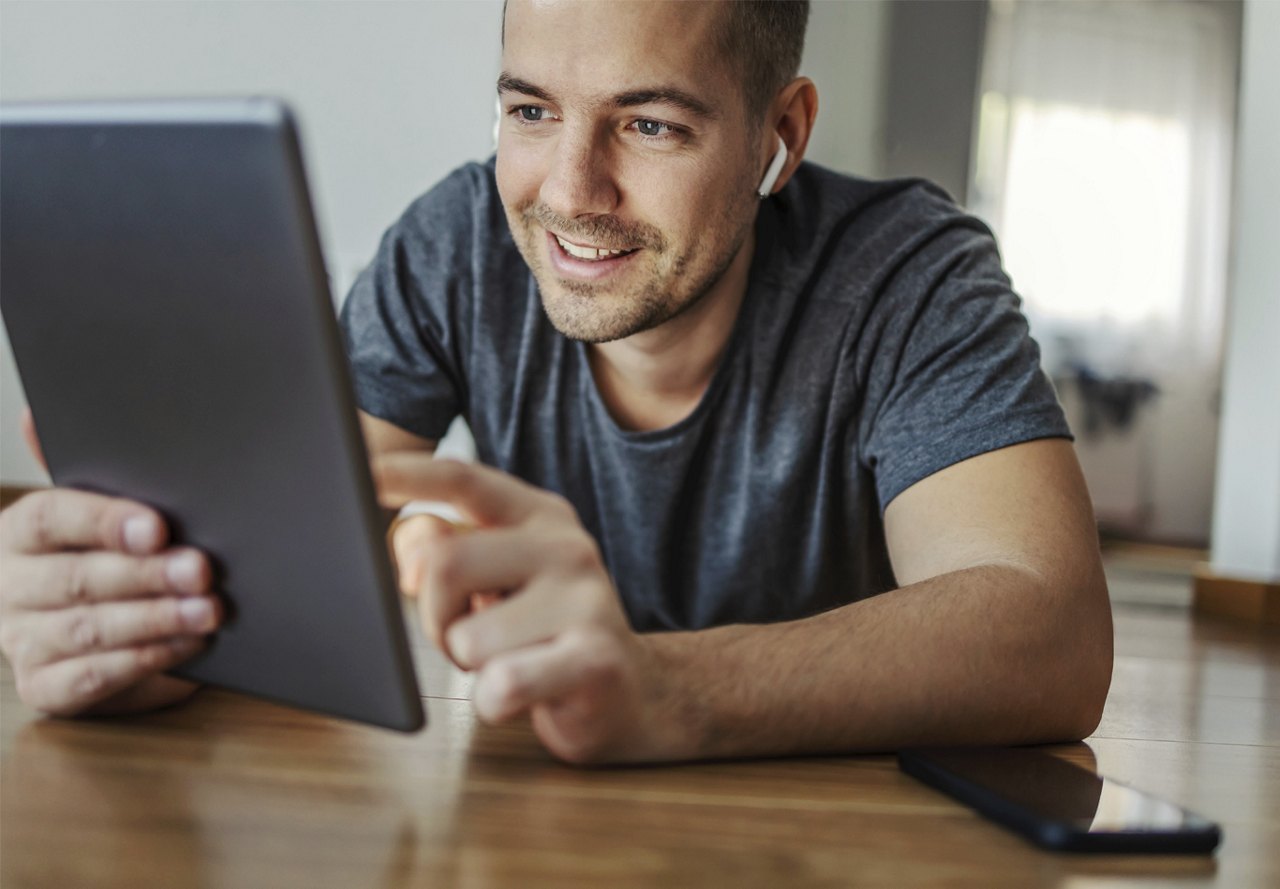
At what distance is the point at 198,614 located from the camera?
2.34 ft

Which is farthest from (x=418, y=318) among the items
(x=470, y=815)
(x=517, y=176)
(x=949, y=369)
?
(x=470, y=815)

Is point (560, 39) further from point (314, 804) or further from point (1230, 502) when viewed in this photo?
point (1230, 502)

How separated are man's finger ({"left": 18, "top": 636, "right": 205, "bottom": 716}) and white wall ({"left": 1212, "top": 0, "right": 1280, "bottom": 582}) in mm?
2996

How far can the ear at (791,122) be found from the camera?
4.91 ft

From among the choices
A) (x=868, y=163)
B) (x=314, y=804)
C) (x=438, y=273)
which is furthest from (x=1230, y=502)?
(x=314, y=804)

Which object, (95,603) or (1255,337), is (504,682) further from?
(1255,337)

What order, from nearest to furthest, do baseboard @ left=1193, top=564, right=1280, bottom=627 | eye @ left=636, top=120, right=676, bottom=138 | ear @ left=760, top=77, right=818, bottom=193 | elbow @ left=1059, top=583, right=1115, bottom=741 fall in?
elbow @ left=1059, top=583, right=1115, bottom=741
eye @ left=636, top=120, right=676, bottom=138
ear @ left=760, top=77, right=818, bottom=193
baseboard @ left=1193, top=564, right=1280, bottom=627

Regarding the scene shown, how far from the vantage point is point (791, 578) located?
1522 millimetres

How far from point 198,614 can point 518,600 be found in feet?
0.62

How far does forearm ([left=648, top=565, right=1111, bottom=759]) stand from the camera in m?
0.79

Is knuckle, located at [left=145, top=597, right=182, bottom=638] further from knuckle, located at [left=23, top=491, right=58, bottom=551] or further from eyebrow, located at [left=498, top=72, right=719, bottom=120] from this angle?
eyebrow, located at [left=498, top=72, right=719, bottom=120]

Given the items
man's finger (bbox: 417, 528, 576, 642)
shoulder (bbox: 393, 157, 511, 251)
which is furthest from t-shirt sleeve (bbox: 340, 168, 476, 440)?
man's finger (bbox: 417, 528, 576, 642)

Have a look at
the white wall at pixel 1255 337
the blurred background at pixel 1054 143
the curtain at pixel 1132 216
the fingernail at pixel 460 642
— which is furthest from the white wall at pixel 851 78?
the fingernail at pixel 460 642

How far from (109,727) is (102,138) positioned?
375mm
